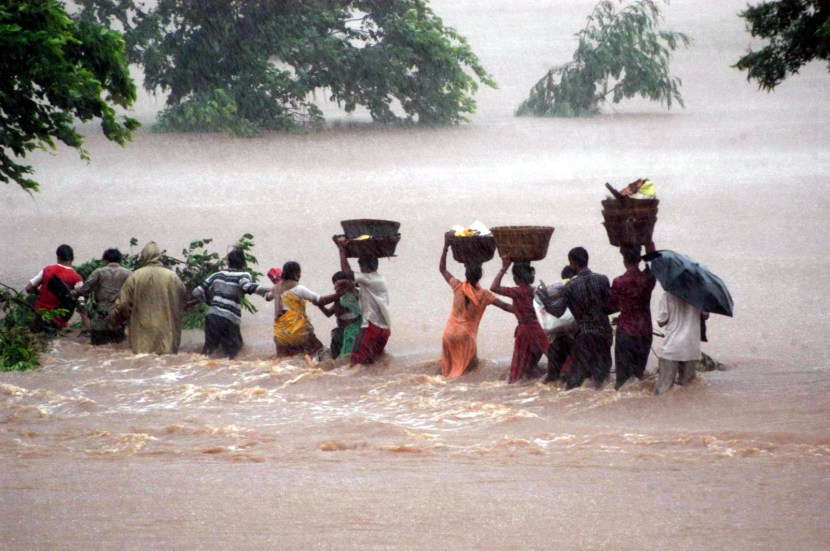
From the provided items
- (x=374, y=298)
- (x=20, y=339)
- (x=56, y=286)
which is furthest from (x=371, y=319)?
(x=56, y=286)

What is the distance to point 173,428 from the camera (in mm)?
8906

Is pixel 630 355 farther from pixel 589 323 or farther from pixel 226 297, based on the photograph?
pixel 226 297

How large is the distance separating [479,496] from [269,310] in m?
9.31

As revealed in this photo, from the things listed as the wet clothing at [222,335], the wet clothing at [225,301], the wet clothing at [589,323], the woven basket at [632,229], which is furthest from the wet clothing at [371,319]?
the woven basket at [632,229]

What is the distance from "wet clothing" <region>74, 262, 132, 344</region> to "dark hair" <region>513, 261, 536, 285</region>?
4853 mm

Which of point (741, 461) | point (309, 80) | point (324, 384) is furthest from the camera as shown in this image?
point (309, 80)

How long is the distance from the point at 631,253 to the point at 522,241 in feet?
3.22

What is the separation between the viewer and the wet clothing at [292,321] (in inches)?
430

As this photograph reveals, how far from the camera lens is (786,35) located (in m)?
9.84

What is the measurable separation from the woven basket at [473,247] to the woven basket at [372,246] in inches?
27.3

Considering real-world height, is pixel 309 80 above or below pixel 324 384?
above

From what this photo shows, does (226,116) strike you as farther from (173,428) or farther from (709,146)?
(173,428)

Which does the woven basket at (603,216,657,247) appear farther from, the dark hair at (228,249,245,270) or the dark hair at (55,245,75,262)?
the dark hair at (55,245,75,262)

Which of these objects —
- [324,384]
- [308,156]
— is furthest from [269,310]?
[308,156]
